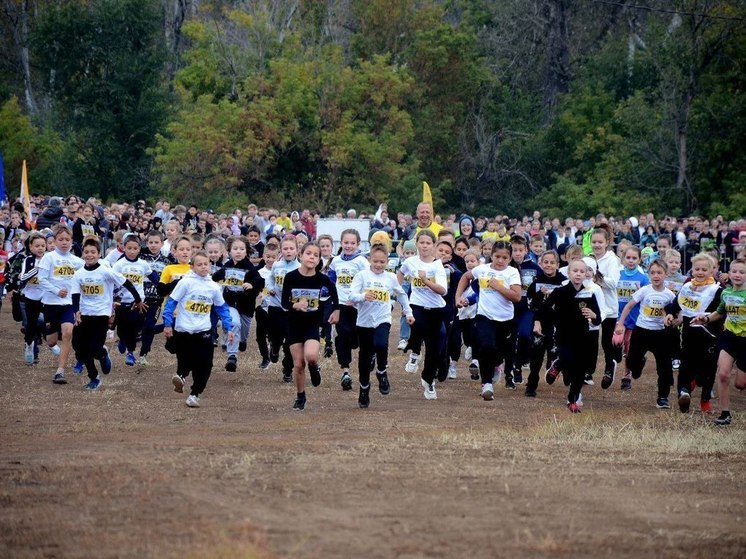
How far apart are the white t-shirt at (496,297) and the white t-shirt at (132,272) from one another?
16.9 ft

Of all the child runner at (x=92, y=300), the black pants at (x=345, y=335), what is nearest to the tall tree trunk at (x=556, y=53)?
the black pants at (x=345, y=335)

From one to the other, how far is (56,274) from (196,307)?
3.57 metres

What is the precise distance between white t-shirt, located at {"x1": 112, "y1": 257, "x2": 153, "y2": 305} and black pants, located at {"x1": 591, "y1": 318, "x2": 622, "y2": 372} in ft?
21.5

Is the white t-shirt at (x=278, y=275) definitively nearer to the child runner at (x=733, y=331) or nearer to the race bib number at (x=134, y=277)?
the race bib number at (x=134, y=277)

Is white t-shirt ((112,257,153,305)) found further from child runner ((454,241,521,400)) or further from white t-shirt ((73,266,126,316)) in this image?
child runner ((454,241,521,400))

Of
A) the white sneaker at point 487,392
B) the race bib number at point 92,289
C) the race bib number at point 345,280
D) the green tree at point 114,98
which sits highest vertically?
the green tree at point 114,98

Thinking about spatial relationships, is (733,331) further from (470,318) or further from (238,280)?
(238,280)

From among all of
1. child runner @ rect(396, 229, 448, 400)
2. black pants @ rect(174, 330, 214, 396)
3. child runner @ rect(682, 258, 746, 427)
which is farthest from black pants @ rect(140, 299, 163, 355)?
child runner @ rect(682, 258, 746, 427)

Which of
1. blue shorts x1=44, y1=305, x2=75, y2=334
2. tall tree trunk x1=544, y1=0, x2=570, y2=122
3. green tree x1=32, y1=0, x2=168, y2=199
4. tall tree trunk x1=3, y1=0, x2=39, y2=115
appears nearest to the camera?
blue shorts x1=44, y1=305, x2=75, y2=334

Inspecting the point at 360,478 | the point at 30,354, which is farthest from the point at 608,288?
the point at 30,354

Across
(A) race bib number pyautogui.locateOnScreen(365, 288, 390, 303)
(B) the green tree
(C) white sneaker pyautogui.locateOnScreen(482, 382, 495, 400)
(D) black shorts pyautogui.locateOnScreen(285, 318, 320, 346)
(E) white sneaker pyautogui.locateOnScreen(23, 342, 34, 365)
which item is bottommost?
(E) white sneaker pyautogui.locateOnScreen(23, 342, 34, 365)

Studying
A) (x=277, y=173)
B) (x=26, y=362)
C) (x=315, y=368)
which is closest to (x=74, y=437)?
(x=315, y=368)

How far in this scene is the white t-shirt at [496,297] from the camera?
14.7 m

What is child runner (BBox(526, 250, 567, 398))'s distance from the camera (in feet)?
48.9
